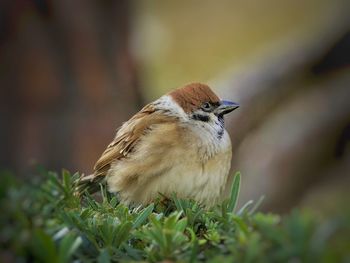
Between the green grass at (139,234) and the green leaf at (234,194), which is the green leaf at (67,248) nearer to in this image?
the green grass at (139,234)

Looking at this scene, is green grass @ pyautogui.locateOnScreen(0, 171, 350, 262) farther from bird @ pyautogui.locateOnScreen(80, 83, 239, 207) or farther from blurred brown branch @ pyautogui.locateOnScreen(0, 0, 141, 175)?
blurred brown branch @ pyautogui.locateOnScreen(0, 0, 141, 175)

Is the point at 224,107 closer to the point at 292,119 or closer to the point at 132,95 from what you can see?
the point at 292,119

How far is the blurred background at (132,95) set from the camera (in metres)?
5.54

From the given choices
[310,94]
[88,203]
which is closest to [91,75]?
[310,94]

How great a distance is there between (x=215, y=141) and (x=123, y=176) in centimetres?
47

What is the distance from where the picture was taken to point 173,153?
129 inches

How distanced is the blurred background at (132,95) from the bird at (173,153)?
1771 millimetres

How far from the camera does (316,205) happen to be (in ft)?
18.4

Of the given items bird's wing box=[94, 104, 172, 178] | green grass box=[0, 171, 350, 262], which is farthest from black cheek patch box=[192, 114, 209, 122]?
green grass box=[0, 171, 350, 262]

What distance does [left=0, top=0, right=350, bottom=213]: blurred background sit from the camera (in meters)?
5.54

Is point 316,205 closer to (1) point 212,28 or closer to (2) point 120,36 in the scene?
(2) point 120,36

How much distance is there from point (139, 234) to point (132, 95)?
498 centimetres

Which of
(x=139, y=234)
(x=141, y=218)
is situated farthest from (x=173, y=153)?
(x=139, y=234)

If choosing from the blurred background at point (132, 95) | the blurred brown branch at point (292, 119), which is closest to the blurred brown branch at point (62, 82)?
the blurred background at point (132, 95)
